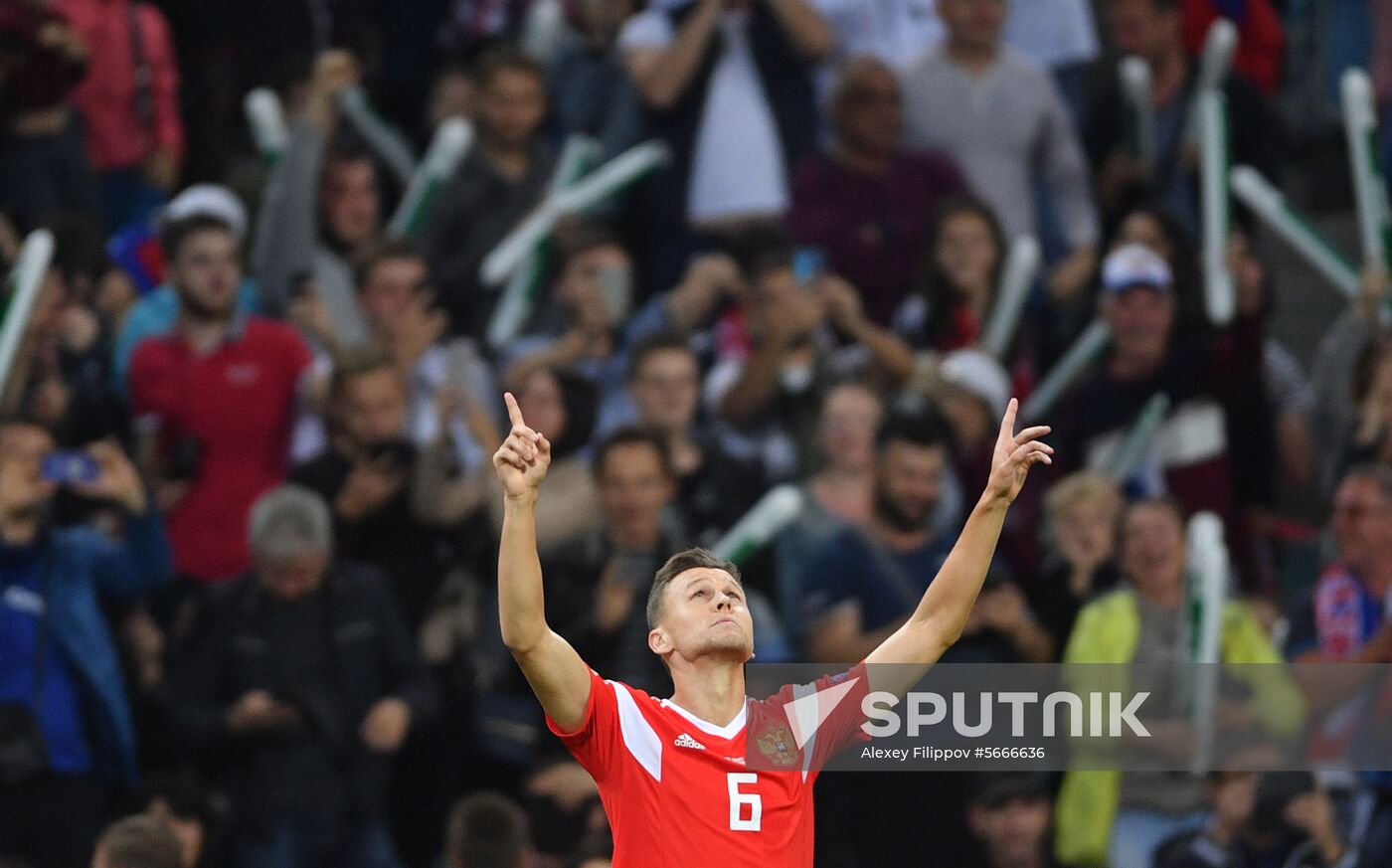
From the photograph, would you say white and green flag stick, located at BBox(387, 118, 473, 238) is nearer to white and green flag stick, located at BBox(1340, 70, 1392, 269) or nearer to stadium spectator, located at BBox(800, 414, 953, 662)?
Answer: stadium spectator, located at BBox(800, 414, 953, 662)

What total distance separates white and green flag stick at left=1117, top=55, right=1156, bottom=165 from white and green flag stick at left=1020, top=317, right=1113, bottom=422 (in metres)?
1.40

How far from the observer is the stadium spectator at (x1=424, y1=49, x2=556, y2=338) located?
11.7 metres

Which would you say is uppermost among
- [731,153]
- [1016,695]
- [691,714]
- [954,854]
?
[731,153]

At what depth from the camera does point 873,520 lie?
975cm

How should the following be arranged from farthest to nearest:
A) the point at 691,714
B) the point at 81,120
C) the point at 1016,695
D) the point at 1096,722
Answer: the point at 81,120, the point at 1096,722, the point at 1016,695, the point at 691,714

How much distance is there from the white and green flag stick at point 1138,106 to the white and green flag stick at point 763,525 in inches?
133

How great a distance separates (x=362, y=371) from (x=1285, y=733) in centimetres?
361

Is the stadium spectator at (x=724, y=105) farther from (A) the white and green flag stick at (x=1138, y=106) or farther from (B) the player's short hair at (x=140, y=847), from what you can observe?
(B) the player's short hair at (x=140, y=847)

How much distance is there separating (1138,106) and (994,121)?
0.72m

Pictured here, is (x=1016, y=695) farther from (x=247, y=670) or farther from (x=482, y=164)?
(x=482, y=164)

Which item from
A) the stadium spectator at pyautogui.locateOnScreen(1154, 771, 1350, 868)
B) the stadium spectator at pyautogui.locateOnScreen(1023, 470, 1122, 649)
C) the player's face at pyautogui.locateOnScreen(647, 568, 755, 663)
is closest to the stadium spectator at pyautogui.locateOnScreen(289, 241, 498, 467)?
the stadium spectator at pyautogui.locateOnScreen(1023, 470, 1122, 649)

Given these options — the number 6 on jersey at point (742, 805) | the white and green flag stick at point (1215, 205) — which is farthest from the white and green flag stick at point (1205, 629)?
the number 6 on jersey at point (742, 805)

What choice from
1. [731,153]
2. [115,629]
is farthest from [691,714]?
[731,153]

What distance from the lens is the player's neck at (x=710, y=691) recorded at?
6172 millimetres
